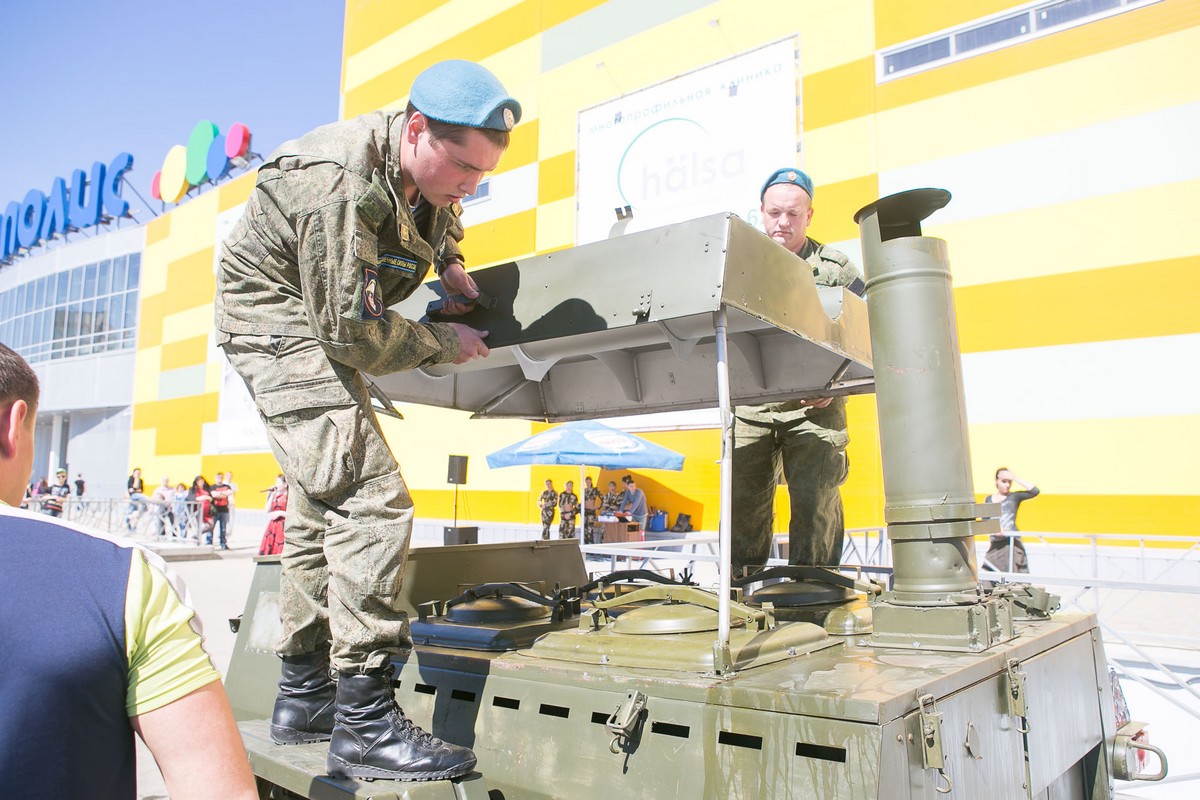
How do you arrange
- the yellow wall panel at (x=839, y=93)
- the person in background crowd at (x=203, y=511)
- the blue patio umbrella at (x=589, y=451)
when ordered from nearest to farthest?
1. the blue patio umbrella at (x=589, y=451)
2. the yellow wall panel at (x=839, y=93)
3. the person in background crowd at (x=203, y=511)

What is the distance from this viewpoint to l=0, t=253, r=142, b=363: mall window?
30.8 metres

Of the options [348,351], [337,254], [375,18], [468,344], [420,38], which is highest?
[375,18]

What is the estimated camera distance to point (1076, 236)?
37.2 ft

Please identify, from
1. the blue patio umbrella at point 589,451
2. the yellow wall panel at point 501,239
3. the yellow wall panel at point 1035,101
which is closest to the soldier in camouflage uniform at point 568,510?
the blue patio umbrella at point 589,451

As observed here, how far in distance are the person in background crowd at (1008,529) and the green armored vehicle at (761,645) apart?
6666mm

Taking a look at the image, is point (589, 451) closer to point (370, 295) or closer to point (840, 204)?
point (840, 204)

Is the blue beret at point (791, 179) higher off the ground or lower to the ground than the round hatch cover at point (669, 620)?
higher

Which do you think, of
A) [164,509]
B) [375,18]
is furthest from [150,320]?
[375,18]

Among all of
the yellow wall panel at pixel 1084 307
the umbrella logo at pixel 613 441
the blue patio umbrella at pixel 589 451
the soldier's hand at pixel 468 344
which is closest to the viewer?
the soldier's hand at pixel 468 344

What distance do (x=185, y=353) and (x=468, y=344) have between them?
27519 millimetres

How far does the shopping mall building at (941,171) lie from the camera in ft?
35.5

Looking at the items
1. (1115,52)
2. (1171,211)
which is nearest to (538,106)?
(1115,52)

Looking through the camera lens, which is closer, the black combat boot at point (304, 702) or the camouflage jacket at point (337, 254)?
the camouflage jacket at point (337, 254)

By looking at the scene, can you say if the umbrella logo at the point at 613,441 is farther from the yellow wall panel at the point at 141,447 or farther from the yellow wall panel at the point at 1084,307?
the yellow wall panel at the point at 141,447
